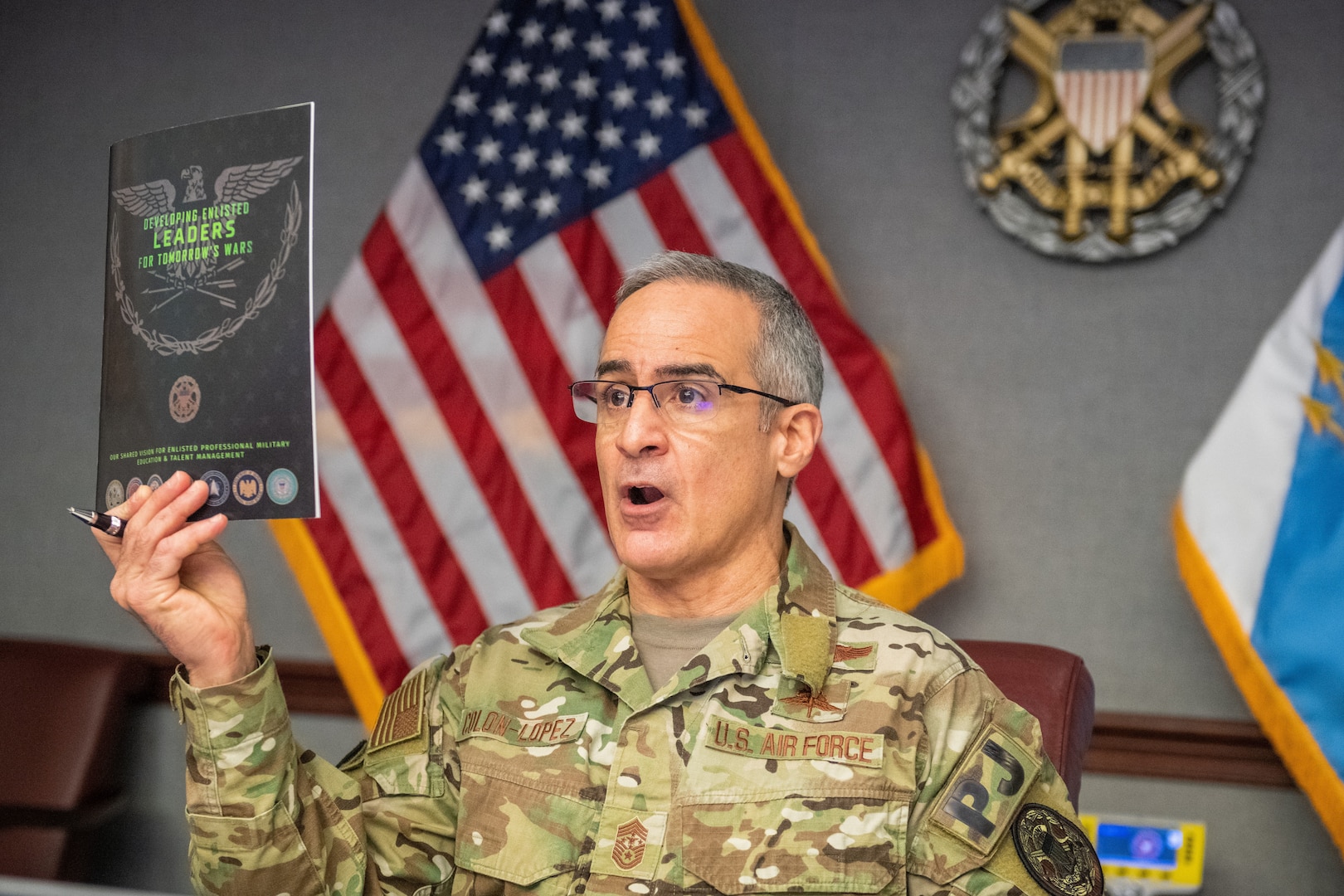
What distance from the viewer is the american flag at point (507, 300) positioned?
8.66 feet

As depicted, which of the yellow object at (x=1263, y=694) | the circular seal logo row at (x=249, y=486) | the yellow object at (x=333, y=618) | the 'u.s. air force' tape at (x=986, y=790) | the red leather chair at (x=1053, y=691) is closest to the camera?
the circular seal logo row at (x=249, y=486)

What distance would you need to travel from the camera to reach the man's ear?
1584mm

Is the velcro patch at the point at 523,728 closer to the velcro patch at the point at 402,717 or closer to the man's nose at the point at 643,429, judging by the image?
the velcro patch at the point at 402,717

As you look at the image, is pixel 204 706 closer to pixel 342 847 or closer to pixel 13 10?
pixel 342 847

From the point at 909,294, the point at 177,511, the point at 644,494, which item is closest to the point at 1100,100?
the point at 909,294

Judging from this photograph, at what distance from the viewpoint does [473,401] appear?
8.79ft

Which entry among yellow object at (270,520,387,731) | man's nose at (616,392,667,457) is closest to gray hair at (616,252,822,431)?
man's nose at (616,392,667,457)

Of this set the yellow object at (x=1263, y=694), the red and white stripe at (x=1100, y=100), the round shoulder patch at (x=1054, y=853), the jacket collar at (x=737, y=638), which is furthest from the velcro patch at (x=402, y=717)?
the red and white stripe at (x=1100, y=100)

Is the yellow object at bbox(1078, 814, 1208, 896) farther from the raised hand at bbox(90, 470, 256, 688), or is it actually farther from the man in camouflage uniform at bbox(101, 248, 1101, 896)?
the raised hand at bbox(90, 470, 256, 688)

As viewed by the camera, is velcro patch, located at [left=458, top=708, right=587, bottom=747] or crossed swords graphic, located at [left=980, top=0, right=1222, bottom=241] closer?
velcro patch, located at [left=458, top=708, right=587, bottom=747]

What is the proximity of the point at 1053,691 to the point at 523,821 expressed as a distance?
733mm

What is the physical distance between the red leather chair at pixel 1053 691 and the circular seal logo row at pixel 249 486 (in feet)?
3.24

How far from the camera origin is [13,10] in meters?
3.25

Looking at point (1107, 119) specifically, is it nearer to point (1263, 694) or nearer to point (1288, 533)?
point (1288, 533)
